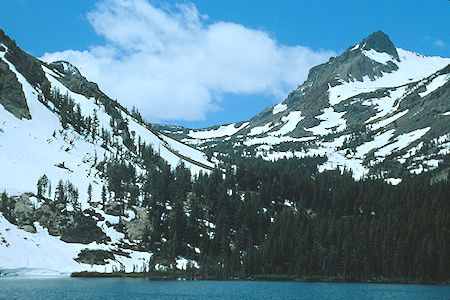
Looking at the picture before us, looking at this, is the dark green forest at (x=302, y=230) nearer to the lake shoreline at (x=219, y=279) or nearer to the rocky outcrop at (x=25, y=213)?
the lake shoreline at (x=219, y=279)

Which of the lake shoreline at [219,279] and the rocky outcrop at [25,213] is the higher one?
the rocky outcrop at [25,213]

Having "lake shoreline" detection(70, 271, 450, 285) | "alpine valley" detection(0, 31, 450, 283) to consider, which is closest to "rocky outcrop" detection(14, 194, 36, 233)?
"alpine valley" detection(0, 31, 450, 283)

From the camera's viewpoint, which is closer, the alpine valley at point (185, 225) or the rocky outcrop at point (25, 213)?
the alpine valley at point (185, 225)

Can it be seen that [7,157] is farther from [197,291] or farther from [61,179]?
[197,291]

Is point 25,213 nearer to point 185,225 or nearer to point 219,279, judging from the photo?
point 185,225

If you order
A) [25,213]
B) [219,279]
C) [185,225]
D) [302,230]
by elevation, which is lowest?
[219,279]

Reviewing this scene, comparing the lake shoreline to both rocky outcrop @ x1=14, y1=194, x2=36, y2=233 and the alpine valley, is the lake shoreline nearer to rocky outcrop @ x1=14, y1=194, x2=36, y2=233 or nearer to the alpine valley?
the alpine valley

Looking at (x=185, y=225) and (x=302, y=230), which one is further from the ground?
(x=185, y=225)

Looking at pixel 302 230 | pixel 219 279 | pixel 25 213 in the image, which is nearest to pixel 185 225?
pixel 219 279

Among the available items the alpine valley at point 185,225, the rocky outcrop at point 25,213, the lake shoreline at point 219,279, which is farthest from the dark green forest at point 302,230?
the rocky outcrop at point 25,213

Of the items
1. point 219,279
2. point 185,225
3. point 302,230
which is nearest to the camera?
point 219,279

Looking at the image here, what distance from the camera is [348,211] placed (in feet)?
610

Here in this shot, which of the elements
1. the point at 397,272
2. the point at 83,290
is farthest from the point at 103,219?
the point at 397,272

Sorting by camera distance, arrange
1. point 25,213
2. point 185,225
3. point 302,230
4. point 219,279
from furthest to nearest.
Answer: point 185,225 → point 302,230 → point 25,213 → point 219,279
